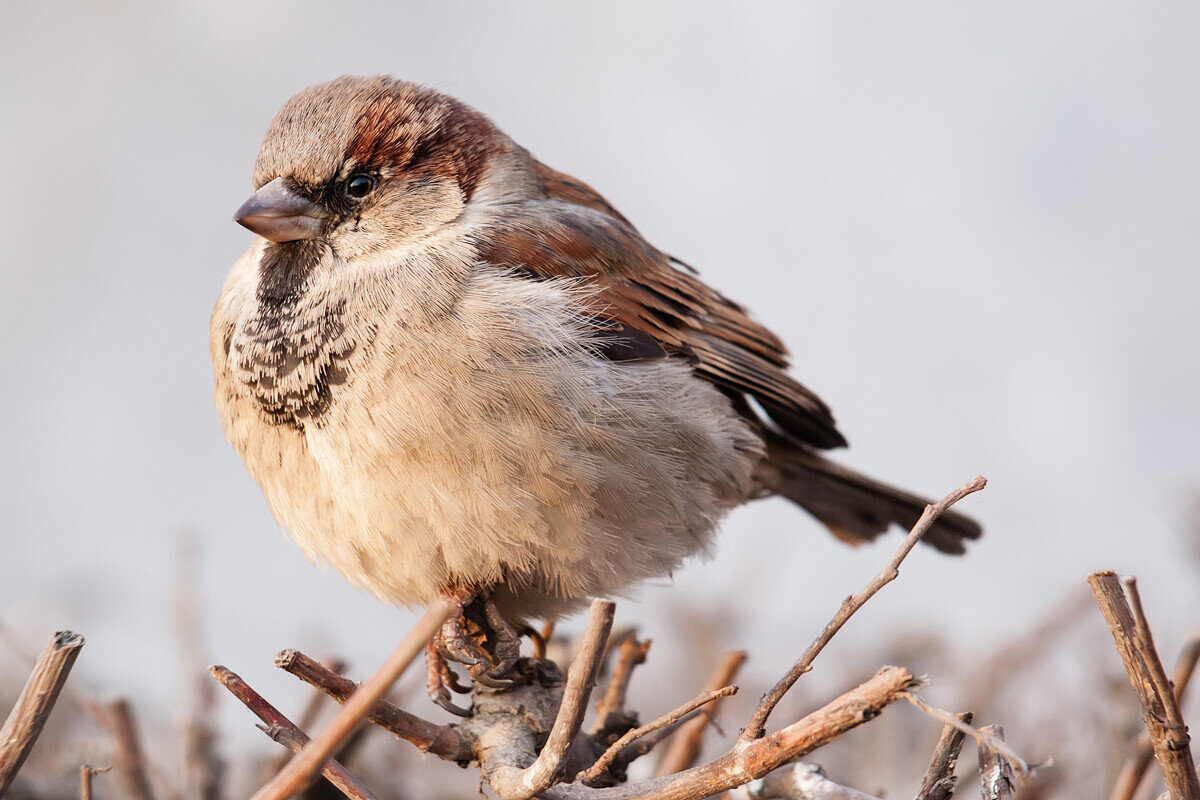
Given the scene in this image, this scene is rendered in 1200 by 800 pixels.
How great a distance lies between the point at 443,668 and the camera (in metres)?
2.00

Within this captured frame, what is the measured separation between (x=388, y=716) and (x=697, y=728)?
53 cm

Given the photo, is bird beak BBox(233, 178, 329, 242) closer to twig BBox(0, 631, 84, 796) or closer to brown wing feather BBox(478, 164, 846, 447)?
brown wing feather BBox(478, 164, 846, 447)

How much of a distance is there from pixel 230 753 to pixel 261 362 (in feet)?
2.12

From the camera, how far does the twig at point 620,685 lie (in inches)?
73.2

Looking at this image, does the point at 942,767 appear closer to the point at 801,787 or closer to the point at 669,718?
the point at 801,787

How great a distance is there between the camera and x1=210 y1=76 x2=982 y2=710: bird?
71.5 inches

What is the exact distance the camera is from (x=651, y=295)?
2.30 metres

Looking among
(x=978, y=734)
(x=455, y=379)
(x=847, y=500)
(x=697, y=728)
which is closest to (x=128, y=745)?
(x=455, y=379)

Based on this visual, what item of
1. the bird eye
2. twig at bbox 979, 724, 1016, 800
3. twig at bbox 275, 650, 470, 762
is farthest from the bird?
twig at bbox 979, 724, 1016, 800

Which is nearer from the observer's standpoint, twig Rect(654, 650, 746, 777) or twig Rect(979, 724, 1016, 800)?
twig Rect(979, 724, 1016, 800)

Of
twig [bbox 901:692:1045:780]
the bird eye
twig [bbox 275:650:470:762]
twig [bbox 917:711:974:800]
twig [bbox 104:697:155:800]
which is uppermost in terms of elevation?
the bird eye

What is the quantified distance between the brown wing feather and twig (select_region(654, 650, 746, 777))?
2.17 feet

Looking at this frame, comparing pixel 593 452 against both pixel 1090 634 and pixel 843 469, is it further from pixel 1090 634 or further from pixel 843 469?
pixel 1090 634

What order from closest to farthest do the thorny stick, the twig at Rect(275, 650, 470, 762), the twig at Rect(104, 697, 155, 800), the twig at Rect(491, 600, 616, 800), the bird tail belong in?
1. the twig at Rect(491, 600, 616, 800)
2. the thorny stick
3. the twig at Rect(275, 650, 470, 762)
4. the twig at Rect(104, 697, 155, 800)
5. the bird tail
